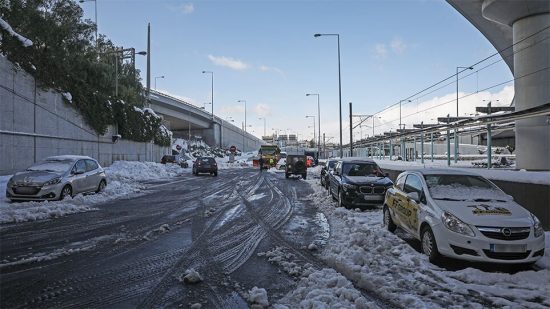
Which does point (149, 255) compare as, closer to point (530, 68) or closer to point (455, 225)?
point (455, 225)

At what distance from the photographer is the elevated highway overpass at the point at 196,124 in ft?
218

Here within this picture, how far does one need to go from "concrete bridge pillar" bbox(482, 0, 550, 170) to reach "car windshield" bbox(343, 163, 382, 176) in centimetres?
1056

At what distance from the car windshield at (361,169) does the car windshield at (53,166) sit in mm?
9653

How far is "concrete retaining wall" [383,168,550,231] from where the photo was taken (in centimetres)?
877

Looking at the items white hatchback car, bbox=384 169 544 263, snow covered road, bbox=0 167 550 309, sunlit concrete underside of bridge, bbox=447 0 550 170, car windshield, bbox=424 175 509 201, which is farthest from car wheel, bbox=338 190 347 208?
sunlit concrete underside of bridge, bbox=447 0 550 170

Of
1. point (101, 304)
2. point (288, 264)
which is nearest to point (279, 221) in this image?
point (288, 264)

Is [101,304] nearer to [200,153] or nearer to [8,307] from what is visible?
[8,307]

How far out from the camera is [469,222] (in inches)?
255

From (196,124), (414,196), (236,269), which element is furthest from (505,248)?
(196,124)

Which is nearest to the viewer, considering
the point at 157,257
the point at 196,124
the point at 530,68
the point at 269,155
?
the point at 157,257

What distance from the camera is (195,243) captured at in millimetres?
8227

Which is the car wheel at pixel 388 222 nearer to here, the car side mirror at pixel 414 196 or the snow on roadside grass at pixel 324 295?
the car side mirror at pixel 414 196

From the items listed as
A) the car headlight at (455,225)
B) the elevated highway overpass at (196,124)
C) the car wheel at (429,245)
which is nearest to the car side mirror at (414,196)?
the car wheel at (429,245)

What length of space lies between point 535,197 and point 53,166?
566 inches
